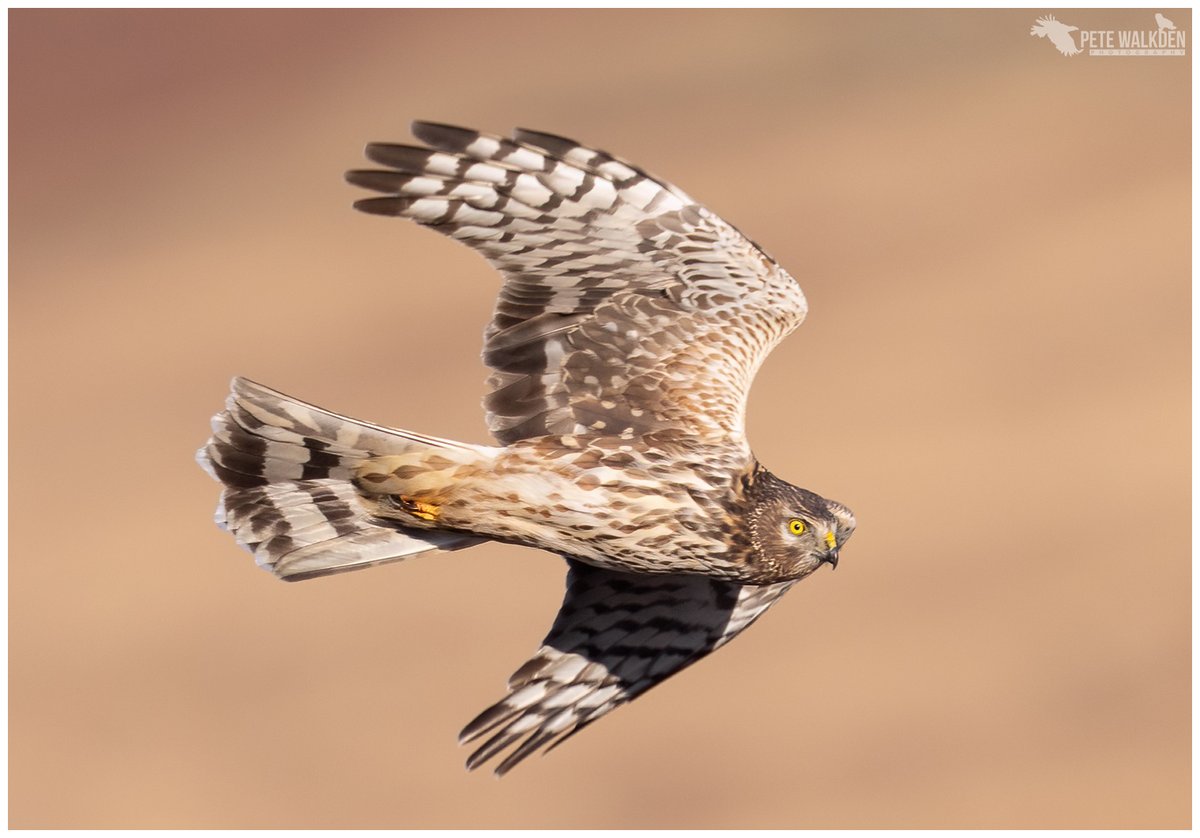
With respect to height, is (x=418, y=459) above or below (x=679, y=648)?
above

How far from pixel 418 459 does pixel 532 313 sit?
2.39 ft

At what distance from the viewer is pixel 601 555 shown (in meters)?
5.90

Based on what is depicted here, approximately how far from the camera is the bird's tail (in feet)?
19.8

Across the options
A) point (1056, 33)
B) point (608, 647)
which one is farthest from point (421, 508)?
point (1056, 33)

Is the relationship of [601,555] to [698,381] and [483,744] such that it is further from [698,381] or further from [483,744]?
[483,744]

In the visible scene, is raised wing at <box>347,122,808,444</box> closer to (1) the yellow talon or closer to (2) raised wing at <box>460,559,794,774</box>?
(1) the yellow talon

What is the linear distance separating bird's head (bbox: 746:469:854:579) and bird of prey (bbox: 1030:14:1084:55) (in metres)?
16.5

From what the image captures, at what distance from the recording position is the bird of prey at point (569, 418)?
19.3 ft

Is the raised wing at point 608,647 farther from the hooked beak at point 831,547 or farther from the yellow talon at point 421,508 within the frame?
the yellow talon at point 421,508

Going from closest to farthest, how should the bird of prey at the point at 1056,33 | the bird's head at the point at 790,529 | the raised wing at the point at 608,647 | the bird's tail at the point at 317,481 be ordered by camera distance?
1. the bird's head at the point at 790,529
2. the bird's tail at the point at 317,481
3. the raised wing at the point at 608,647
4. the bird of prey at the point at 1056,33

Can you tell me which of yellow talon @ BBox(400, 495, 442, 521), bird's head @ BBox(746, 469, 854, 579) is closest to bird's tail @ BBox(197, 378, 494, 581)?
yellow talon @ BBox(400, 495, 442, 521)

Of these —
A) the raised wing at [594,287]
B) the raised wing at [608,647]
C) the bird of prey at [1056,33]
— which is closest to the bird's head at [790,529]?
the raised wing at [594,287]

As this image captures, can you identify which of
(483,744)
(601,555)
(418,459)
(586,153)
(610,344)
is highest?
(586,153)

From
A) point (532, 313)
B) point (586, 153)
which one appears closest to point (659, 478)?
point (532, 313)
